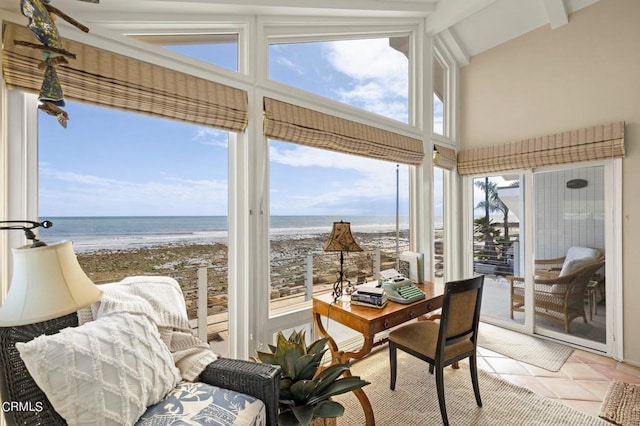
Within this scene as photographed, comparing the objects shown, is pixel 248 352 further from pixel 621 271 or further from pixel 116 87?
pixel 621 271

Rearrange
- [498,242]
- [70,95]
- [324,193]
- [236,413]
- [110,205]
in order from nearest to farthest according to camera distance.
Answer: [236,413], [70,95], [110,205], [324,193], [498,242]

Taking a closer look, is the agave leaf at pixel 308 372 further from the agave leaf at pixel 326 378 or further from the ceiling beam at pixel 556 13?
the ceiling beam at pixel 556 13

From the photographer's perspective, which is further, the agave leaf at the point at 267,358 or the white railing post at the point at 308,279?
the white railing post at the point at 308,279

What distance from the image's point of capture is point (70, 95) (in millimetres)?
1401

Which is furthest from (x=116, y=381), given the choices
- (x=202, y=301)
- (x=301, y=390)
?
(x=202, y=301)

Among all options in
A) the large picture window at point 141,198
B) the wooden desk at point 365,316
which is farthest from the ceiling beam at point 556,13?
the large picture window at point 141,198

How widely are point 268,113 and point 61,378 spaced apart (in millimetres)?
1753

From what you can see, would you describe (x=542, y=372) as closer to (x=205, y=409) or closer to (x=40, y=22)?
(x=205, y=409)

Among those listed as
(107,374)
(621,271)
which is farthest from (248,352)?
(621,271)

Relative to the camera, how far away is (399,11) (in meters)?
2.82

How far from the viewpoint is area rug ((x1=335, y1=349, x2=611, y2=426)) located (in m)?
1.88

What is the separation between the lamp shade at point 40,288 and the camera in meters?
0.79

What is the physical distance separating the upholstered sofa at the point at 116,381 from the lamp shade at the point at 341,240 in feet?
3.01

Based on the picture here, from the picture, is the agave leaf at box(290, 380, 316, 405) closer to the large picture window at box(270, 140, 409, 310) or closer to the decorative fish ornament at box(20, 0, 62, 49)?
the large picture window at box(270, 140, 409, 310)
